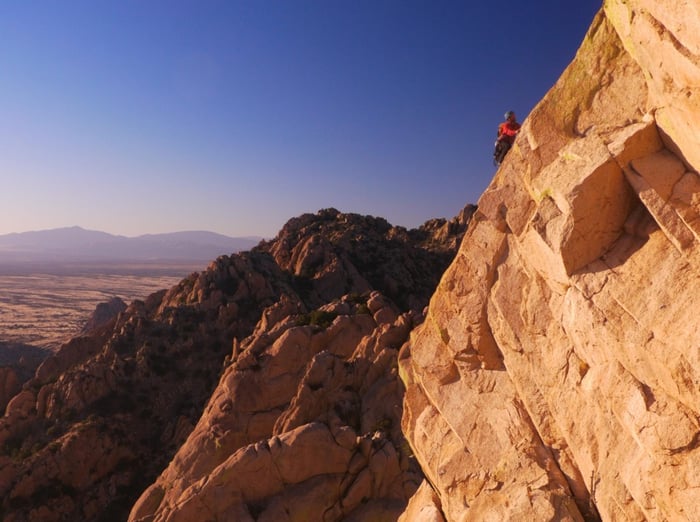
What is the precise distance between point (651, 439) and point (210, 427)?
2848cm

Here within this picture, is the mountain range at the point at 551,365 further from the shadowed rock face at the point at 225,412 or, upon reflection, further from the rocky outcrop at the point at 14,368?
the rocky outcrop at the point at 14,368

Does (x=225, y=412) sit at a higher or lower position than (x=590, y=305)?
lower

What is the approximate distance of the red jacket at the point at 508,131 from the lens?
1833 cm

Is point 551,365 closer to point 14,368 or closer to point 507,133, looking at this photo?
point 507,133

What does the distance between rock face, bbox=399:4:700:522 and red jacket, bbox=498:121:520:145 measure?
507 cm

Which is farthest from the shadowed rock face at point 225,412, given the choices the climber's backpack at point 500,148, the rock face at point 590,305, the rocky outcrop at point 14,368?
the climber's backpack at point 500,148

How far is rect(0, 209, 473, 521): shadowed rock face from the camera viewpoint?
78.5 ft

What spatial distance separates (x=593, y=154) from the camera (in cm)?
1060

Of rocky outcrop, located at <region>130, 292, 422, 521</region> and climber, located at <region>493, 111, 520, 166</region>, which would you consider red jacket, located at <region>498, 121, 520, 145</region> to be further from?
rocky outcrop, located at <region>130, 292, 422, 521</region>

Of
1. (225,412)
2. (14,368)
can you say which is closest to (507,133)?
(225,412)

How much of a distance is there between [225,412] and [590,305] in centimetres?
2772

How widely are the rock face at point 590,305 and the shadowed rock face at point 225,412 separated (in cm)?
1005

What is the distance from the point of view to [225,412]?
32.2 meters

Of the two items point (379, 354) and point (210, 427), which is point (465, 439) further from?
point (210, 427)
